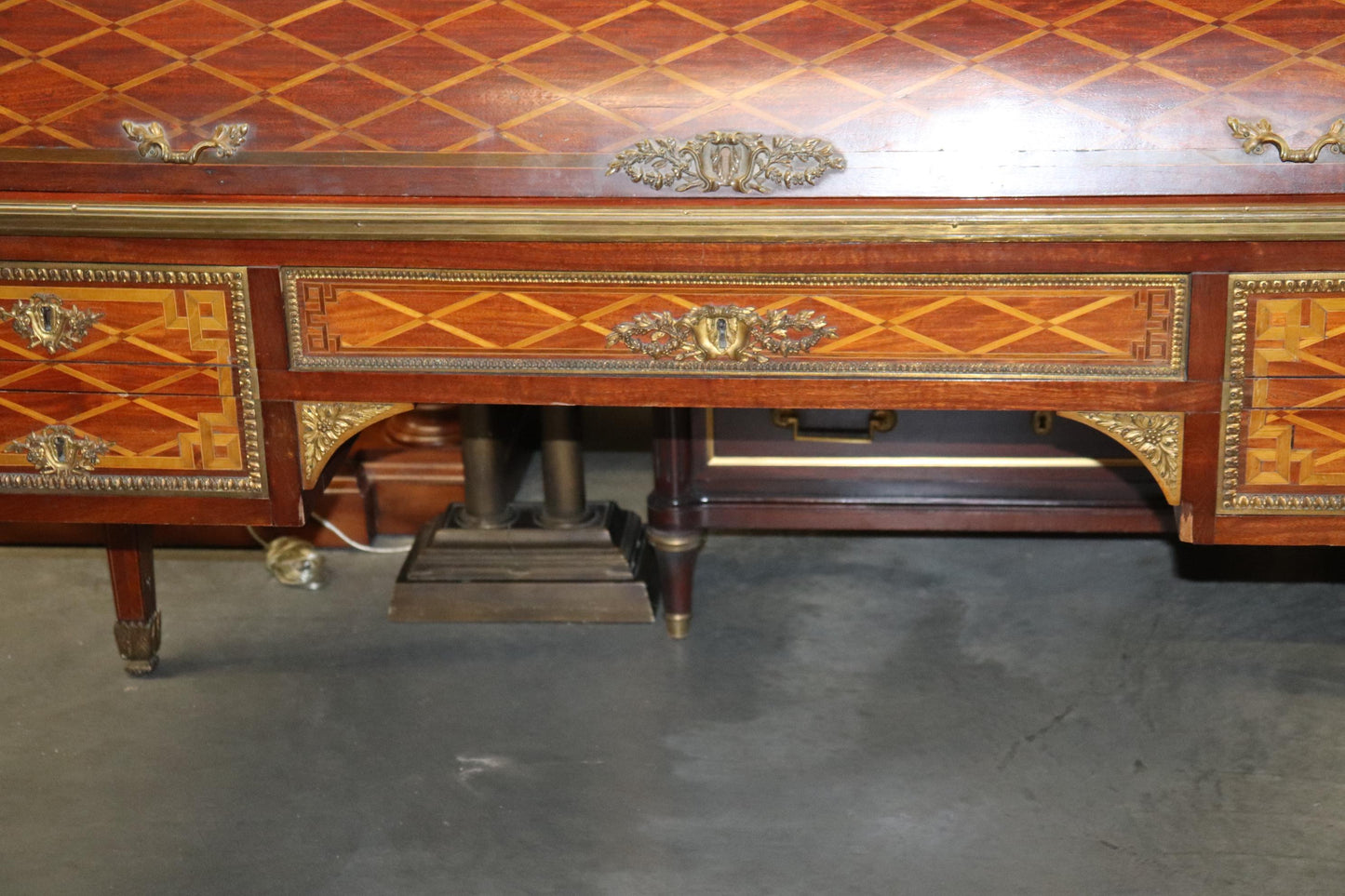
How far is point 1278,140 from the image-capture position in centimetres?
234

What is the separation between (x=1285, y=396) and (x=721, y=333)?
838mm

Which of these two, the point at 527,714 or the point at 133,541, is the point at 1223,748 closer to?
the point at 527,714

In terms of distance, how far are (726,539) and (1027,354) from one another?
178cm

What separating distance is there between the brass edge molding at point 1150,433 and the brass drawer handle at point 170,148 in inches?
52.7

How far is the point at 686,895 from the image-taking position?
2.65 metres

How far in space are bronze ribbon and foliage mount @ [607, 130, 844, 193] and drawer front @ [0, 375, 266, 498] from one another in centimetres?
73

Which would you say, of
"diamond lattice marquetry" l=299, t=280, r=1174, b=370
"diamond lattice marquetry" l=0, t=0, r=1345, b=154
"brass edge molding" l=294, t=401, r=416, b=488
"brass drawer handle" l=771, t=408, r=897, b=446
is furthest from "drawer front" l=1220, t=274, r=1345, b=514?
"brass edge molding" l=294, t=401, r=416, b=488

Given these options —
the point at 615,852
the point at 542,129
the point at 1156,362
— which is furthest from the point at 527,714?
the point at 1156,362

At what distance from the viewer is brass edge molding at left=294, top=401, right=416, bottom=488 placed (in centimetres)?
254

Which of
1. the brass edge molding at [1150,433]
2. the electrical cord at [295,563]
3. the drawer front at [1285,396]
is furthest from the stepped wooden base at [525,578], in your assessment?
the drawer front at [1285,396]

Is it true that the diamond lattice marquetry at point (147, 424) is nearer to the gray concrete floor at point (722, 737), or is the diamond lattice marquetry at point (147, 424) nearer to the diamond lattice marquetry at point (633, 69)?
the diamond lattice marquetry at point (633, 69)

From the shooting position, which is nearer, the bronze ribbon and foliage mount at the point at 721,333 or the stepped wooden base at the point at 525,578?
the bronze ribbon and foliage mount at the point at 721,333

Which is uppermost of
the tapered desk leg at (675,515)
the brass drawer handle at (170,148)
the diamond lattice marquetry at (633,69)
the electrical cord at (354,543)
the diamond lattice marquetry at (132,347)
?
the diamond lattice marquetry at (633,69)

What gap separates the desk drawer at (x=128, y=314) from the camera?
2480 millimetres
